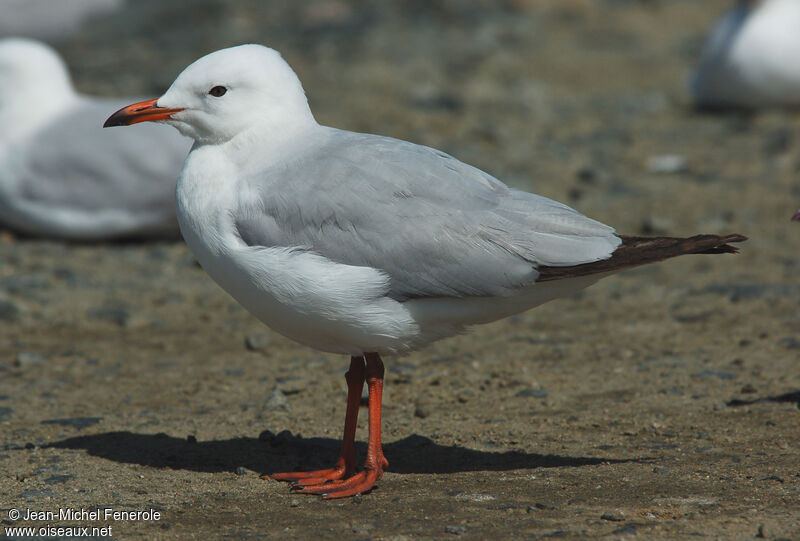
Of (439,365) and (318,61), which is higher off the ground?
(318,61)

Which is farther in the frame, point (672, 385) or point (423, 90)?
point (423, 90)

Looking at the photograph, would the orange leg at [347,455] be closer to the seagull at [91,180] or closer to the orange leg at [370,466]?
the orange leg at [370,466]

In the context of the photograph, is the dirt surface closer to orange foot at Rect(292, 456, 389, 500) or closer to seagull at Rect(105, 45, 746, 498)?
orange foot at Rect(292, 456, 389, 500)

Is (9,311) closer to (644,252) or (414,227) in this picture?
(414,227)

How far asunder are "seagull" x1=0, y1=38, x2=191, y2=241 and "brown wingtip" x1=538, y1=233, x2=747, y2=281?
464 centimetres

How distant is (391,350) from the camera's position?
4.44 metres

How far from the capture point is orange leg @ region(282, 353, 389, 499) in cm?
433

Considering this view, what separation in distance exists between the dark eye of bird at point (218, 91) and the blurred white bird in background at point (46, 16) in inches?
271

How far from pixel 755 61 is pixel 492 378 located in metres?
6.61

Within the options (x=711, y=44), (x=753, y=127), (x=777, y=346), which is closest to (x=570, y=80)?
(x=711, y=44)

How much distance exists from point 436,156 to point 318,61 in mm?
8207

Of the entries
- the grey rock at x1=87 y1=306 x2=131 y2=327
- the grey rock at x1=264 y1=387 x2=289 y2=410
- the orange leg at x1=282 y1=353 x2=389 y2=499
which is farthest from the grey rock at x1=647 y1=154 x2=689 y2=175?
the orange leg at x1=282 y1=353 x2=389 y2=499

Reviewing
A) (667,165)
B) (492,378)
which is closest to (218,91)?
(492,378)

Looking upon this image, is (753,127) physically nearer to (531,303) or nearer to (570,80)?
(570,80)
